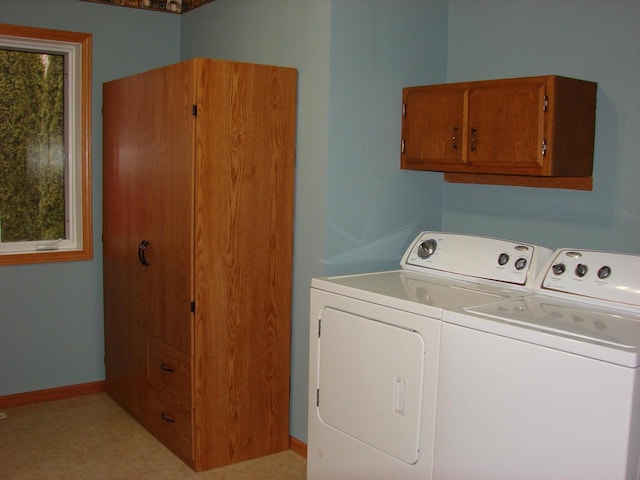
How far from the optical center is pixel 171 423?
3.34m

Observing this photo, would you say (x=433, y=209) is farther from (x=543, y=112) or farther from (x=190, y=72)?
(x=190, y=72)

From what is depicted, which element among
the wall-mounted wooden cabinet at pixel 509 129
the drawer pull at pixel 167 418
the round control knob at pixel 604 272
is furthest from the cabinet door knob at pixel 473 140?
the drawer pull at pixel 167 418

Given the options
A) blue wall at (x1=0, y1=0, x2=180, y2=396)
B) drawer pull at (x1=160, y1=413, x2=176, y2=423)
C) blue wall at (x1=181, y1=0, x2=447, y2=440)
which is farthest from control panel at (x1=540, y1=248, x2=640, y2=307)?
blue wall at (x1=0, y1=0, x2=180, y2=396)

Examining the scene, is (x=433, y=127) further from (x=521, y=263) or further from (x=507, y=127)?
(x=521, y=263)

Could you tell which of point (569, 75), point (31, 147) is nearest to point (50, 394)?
point (31, 147)

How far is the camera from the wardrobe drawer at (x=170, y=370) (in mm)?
3158

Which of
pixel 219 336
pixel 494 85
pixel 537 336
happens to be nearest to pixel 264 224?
pixel 219 336

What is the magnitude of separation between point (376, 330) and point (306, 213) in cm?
79

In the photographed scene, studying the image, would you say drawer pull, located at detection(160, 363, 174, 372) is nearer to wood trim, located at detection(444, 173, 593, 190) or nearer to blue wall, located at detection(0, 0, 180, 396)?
blue wall, located at detection(0, 0, 180, 396)

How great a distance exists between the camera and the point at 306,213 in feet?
10.6

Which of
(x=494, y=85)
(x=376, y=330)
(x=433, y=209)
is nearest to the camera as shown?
(x=376, y=330)

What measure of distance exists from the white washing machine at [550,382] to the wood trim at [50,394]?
2.50 metres

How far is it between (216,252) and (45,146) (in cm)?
158

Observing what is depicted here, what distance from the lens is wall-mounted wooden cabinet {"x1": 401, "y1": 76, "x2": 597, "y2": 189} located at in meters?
2.72
